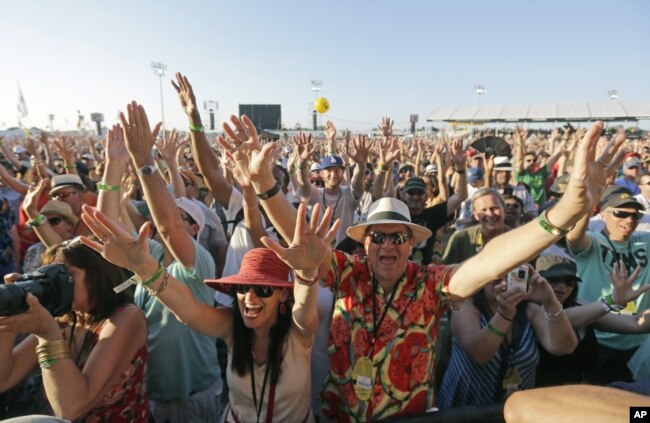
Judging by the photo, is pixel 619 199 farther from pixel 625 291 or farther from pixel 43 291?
pixel 43 291

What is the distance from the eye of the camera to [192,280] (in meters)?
2.31

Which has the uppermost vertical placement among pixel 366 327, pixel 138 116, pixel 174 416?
pixel 138 116

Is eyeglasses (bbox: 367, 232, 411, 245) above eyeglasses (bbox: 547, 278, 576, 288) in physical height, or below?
above

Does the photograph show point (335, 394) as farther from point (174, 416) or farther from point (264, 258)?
point (174, 416)

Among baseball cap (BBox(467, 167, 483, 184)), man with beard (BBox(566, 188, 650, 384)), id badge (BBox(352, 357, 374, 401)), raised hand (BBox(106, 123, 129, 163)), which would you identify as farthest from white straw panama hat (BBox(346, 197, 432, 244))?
baseball cap (BBox(467, 167, 483, 184))

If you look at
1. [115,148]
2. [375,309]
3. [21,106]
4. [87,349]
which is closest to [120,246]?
[87,349]

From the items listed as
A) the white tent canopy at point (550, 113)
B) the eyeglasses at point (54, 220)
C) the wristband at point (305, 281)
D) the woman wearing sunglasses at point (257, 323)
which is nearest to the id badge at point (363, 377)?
the woman wearing sunglasses at point (257, 323)

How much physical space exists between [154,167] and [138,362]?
3.66 ft

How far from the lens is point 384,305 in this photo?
1915mm

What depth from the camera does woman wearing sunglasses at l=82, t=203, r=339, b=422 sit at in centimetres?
165

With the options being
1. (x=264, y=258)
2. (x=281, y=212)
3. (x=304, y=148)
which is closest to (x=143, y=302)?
(x=264, y=258)

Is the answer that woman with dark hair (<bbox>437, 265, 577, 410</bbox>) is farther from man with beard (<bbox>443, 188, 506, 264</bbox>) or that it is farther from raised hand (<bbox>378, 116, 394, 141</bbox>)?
raised hand (<bbox>378, 116, 394, 141</bbox>)

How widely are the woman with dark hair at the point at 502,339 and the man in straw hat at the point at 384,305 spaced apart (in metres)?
0.08

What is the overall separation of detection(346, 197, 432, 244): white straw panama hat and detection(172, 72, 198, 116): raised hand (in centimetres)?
209
